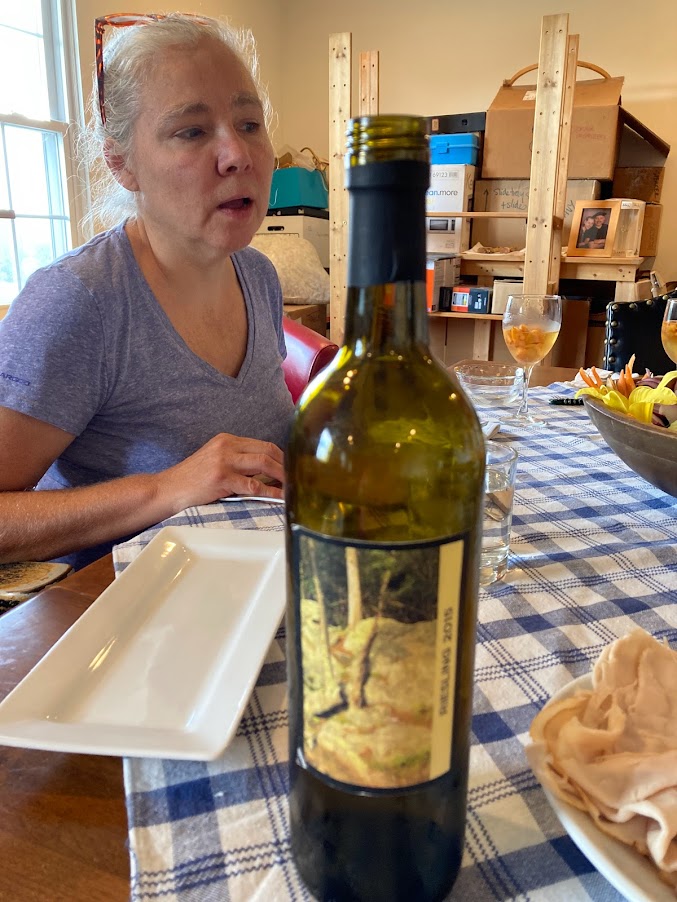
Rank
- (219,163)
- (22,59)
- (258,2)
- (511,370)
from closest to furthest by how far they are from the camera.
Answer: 1. (219,163)
2. (511,370)
3. (22,59)
4. (258,2)

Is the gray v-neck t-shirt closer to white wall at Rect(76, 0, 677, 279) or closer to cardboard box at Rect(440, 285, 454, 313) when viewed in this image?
cardboard box at Rect(440, 285, 454, 313)

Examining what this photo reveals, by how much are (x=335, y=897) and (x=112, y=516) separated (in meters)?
0.61

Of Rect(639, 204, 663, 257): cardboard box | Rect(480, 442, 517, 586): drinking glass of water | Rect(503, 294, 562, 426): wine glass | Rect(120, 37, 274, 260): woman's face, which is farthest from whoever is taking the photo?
Rect(639, 204, 663, 257): cardboard box

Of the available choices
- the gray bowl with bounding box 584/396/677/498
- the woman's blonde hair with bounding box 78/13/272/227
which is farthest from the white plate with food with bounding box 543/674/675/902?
the woman's blonde hair with bounding box 78/13/272/227

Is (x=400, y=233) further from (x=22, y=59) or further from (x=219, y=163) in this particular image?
(x=22, y=59)

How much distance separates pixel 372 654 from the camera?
0.94 feet

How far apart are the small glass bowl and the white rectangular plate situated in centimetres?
69

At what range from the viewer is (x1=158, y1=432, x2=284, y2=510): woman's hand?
32.2 inches

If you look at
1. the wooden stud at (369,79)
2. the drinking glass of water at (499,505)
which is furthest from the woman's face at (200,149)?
the wooden stud at (369,79)

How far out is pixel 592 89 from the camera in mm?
3264

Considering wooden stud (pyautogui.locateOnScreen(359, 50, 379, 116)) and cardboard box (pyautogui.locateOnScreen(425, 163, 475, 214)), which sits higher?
wooden stud (pyautogui.locateOnScreen(359, 50, 379, 116))

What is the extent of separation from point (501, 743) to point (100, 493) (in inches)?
24.0

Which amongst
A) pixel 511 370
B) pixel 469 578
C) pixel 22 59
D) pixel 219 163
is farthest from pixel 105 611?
pixel 22 59

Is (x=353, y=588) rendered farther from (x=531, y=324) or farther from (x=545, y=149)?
(x=545, y=149)
